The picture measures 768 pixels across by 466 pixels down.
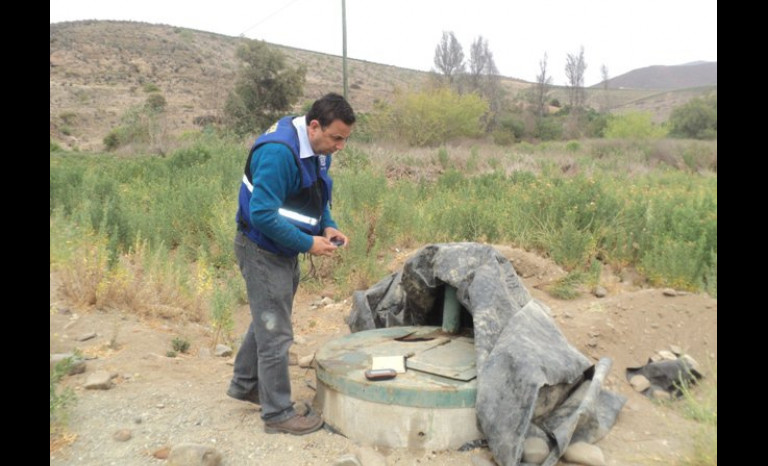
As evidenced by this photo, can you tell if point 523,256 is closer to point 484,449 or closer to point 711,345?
point 711,345

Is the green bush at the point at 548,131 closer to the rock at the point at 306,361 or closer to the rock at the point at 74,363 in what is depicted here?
the rock at the point at 306,361

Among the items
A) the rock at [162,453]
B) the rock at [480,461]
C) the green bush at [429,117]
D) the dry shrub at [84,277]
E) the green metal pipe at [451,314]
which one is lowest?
the rock at [480,461]

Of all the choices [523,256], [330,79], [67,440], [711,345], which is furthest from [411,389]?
[330,79]

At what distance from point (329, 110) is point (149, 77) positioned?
44164 millimetres

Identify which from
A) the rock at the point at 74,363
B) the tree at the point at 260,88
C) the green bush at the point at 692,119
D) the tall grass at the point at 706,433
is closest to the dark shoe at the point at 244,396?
the rock at the point at 74,363

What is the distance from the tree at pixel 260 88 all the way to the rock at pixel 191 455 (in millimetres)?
24627

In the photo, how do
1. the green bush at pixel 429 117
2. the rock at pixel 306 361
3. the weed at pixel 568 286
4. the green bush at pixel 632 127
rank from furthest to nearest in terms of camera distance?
the green bush at pixel 632 127 < the green bush at pixel 429 117 < the weed at pixel 568 286 < the rock at pixel 306 361

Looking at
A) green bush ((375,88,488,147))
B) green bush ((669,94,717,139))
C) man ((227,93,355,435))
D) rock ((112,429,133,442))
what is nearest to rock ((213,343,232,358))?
man ((227,93,355,435))

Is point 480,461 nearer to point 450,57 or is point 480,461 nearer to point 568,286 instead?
point 568,286

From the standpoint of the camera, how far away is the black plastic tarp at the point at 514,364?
2.96 m

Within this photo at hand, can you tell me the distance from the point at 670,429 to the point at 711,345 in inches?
61.2

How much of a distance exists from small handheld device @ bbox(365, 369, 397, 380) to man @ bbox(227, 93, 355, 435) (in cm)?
42

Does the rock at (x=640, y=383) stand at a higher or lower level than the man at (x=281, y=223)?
lower

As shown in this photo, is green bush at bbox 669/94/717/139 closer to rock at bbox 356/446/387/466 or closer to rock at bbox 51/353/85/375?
rock at bbox 356/446/387/466
